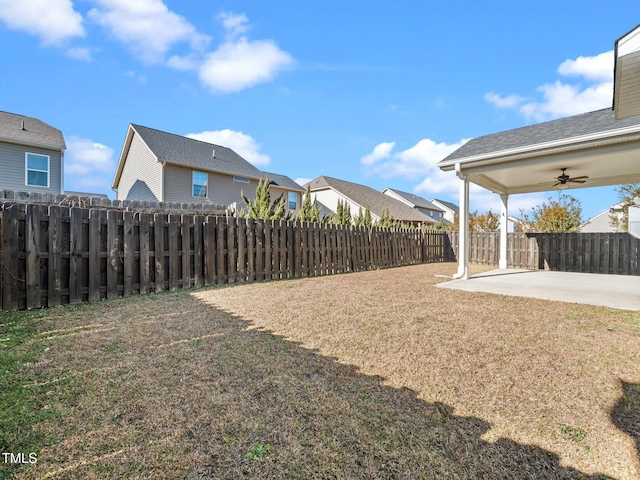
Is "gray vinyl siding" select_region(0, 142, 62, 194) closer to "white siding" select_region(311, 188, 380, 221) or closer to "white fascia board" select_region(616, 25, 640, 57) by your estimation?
"white fascia board" select_region(616, 25, 640, 57)

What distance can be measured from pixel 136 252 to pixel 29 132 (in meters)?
12.6

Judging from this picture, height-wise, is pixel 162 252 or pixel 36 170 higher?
pixel 36 170

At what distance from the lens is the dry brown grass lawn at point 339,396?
1657 millimetres

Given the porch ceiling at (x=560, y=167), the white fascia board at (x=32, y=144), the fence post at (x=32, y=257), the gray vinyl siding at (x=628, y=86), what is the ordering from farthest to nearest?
the white fascia board at (x=32, y=144) → the porch ceiling at (x=560, y=167) → the fence post at (x=32, y=257) → the gray vinyl siding at (x=628, y=86)

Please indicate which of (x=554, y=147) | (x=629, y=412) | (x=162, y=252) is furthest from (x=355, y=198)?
(x=629, y=412)

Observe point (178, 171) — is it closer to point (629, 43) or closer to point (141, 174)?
point (141, 174)

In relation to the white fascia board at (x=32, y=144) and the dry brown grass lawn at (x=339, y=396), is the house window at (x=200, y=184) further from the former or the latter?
the dry brown grass lawn at (x=339, y=396)

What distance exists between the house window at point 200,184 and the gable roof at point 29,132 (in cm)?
538

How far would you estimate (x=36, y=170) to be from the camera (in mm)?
12875

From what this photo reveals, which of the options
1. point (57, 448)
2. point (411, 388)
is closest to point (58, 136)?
point (57, 448)

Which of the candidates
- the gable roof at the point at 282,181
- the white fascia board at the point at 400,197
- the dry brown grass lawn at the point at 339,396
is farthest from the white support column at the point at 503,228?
the white fascia board at the point at 400,197

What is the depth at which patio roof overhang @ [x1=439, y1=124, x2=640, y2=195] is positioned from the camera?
6820 mm

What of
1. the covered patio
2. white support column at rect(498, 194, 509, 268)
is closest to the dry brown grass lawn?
the covered patio

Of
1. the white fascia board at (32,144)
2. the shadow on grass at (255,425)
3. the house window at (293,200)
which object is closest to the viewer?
the shadow on grass at (255,425)
